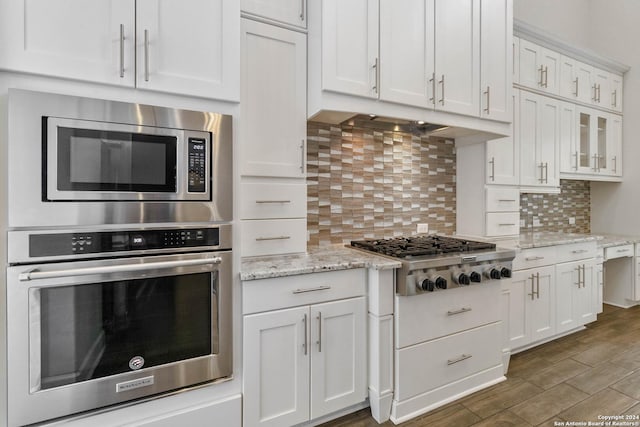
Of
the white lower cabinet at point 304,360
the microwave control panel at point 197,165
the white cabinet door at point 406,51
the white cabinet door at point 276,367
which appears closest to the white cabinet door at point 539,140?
the white cabinet door at point 406,51

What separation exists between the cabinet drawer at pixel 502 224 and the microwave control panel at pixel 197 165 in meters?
2.33

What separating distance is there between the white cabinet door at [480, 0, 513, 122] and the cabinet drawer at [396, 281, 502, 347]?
1317mm

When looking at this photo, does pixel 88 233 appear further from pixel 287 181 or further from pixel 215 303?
pixel 287 181

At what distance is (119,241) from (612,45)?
5.75m

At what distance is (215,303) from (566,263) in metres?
3.01

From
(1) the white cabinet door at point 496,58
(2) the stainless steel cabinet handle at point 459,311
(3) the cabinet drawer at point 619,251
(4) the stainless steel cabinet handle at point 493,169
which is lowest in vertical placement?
(2) the stainless steel cabinet handle at point 459,311

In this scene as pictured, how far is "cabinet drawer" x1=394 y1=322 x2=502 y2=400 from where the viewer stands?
1771 mm

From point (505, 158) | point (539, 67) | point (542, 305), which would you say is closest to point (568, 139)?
point (539, 67)

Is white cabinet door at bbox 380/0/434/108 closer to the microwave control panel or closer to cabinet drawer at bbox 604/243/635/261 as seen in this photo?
the microwave control panel

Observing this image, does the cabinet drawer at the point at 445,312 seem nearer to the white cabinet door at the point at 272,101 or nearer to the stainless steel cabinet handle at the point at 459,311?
the stainless steel cabinet handle at the point at 459,311

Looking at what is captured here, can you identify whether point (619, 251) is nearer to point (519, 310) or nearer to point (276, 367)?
point (519, 310)

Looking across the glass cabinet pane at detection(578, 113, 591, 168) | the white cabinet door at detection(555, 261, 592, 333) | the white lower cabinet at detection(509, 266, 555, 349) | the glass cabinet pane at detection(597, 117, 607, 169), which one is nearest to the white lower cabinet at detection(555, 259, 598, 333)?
the white cabinet door at detection(555, 261, 592, 333)

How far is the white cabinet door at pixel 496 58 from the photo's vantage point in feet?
7.58

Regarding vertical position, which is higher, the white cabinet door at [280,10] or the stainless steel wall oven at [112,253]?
the white cabinet door at [280,10]
